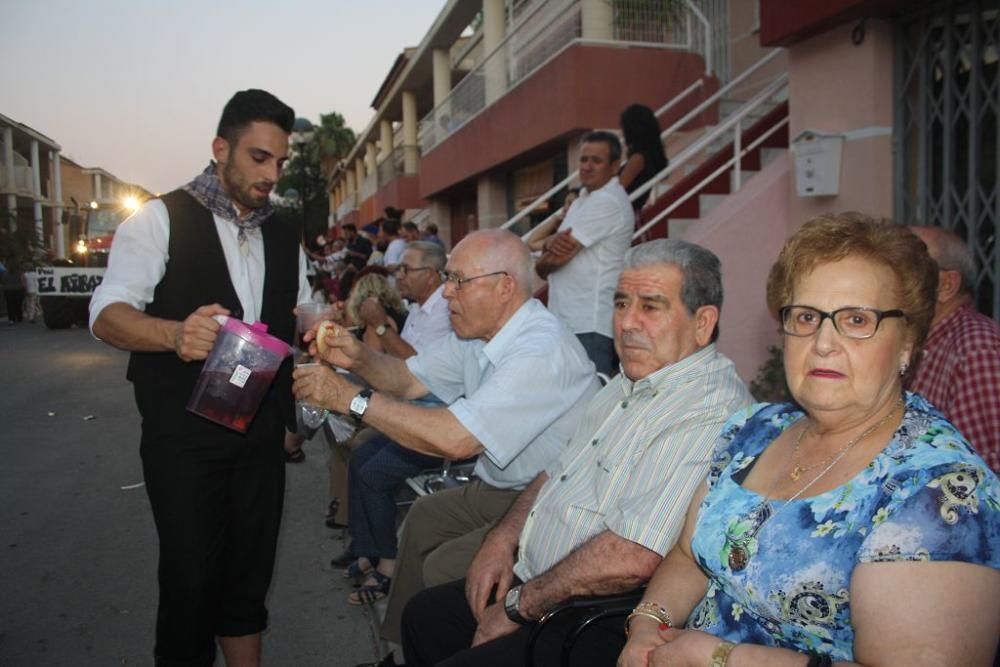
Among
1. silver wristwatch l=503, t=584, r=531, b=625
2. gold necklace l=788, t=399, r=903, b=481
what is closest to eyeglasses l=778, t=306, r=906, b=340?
gold necklace l=788, t=399, r=903, b=481

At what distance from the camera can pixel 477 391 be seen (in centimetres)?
287

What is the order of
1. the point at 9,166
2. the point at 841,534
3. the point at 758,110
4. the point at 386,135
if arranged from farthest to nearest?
the point at 9,166, the point at 386,135, the point at 758,110, the point at 841,534

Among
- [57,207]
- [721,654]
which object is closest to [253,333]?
[721,654]

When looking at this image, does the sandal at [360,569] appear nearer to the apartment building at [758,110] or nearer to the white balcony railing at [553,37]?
the apartment building at [758,110]

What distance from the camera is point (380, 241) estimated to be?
13031 millimetres

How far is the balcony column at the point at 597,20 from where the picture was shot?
10.4 metres

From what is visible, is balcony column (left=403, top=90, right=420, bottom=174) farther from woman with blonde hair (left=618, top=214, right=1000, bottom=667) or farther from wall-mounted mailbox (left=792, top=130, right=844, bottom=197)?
woman with blonde hair (left=618, top=214, right=1000, bottom=667)

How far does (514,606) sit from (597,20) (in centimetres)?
932

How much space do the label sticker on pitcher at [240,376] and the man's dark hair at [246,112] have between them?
0.84 metres

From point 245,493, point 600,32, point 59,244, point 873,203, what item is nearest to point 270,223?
point 245,493

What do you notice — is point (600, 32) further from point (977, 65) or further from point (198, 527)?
point (198, 527)

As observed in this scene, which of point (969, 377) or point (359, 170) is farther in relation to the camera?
point (359, 170)

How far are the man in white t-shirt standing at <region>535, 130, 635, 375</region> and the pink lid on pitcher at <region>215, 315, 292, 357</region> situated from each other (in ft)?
9.98

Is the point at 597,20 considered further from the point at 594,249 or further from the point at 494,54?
the point at 594,249
